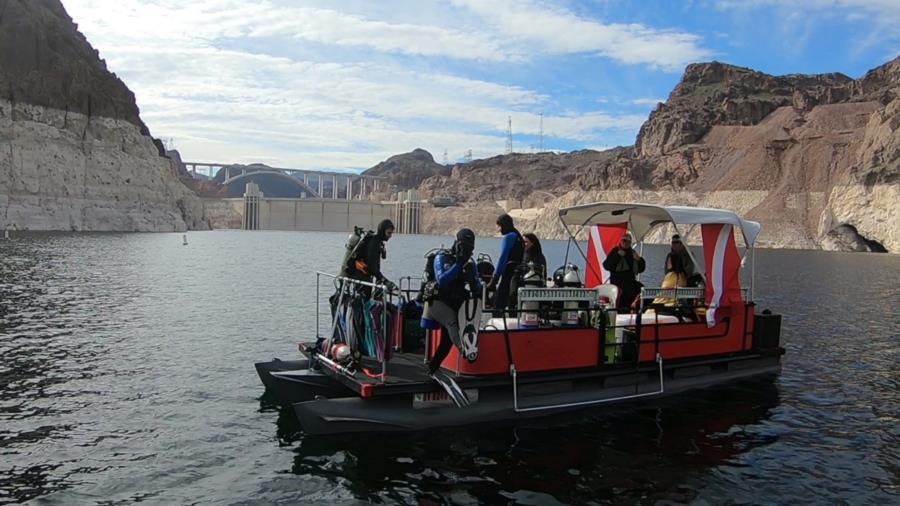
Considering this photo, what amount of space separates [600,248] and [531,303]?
3.63m

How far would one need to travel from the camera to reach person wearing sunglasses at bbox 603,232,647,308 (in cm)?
1252

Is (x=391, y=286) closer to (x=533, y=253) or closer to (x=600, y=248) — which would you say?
(x=533, y=253)

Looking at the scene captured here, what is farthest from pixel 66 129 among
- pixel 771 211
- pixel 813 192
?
pixel 813 192

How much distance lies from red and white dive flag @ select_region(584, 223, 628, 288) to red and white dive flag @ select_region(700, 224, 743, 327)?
69.8 inches

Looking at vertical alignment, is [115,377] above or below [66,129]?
below

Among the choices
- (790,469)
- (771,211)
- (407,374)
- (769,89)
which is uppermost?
(769,89)

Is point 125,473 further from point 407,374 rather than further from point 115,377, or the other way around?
point 115,377

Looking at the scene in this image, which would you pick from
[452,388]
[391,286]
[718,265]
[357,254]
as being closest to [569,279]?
[718,265]

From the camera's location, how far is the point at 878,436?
1102 centimetres

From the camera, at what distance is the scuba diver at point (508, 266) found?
11.0 metres

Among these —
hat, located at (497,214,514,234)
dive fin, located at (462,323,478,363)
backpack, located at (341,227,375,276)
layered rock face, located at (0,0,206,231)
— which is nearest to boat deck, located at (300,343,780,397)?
dive fin, located at (462,323,478,363)

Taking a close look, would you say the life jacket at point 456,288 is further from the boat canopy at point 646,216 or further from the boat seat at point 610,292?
the boat canopy at point 646,216

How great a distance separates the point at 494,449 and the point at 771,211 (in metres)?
123

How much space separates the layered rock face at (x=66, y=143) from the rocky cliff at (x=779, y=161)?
311 feet
